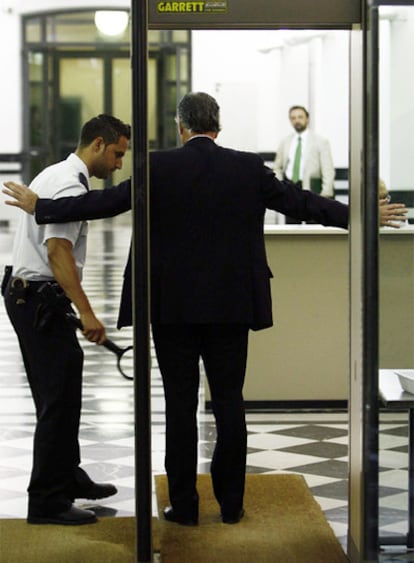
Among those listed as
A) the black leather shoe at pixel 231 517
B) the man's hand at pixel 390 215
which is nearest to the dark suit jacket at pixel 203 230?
the man's hand at pixel 390 215

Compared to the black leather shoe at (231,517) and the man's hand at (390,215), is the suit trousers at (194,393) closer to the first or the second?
the black leather shoe at (231,517)

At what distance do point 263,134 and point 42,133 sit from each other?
640cm

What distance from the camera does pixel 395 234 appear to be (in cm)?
450

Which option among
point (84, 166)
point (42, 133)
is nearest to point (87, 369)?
point (84, 166)

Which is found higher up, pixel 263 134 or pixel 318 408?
pixel 263 134

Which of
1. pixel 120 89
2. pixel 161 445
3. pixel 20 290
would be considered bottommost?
pixel 161 445

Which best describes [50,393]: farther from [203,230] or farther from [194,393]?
[203,230]

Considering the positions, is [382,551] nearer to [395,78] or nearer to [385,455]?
[385,455]

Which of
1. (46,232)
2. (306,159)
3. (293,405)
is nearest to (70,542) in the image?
(46,232)

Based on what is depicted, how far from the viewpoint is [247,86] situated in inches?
577

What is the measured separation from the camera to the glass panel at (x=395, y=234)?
14.5 ft

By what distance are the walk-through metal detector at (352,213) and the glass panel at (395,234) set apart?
0.11 feet

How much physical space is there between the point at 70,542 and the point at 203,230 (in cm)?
121

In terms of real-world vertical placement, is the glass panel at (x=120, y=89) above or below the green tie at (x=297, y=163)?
above
